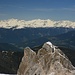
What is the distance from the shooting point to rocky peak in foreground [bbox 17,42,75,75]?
18109 mm

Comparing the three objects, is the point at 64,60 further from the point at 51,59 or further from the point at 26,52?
the point at 26,52

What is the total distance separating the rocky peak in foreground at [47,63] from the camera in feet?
59.4

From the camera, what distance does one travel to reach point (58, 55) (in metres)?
19.1

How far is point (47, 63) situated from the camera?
63.5ft

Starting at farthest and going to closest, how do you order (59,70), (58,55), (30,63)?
(30,63)
(58,55)
(59,70)

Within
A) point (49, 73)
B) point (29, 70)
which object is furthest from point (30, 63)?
point (49, 73)

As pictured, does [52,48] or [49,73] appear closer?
[49,73]

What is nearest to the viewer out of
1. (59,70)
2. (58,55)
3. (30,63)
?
(59,70)

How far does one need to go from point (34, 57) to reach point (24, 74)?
136cm

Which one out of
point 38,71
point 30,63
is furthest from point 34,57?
point 38,71

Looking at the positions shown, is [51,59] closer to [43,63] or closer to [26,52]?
[43,63]

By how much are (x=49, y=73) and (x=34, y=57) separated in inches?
101

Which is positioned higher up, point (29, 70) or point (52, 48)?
point (52, 48)

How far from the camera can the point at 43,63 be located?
19.3 m
